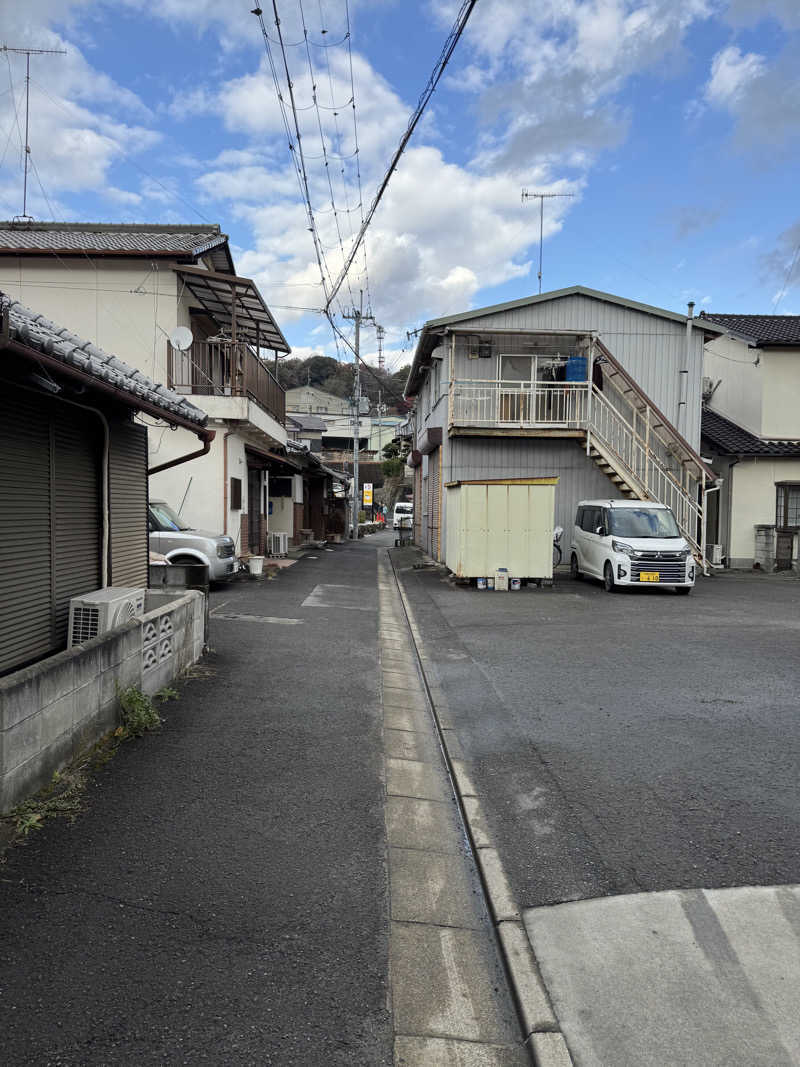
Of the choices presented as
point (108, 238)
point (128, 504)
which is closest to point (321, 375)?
point (108, 238)

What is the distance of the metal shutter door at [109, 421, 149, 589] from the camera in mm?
7059

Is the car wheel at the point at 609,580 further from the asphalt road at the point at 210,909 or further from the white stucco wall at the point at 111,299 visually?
the white stucco wall at the point at 111,299

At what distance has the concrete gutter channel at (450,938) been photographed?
96.4 inches

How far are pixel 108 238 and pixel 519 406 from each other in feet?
35.7

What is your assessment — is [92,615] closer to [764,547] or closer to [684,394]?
[684,394]

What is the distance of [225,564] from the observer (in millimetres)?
13875

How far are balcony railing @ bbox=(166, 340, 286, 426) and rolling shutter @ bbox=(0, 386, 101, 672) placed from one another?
10088 mm

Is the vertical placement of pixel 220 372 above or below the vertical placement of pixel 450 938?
above

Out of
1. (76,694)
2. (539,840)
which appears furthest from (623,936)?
(76,694)

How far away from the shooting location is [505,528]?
595 inches

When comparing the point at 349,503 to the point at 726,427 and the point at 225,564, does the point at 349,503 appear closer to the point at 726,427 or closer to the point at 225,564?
the point at 726,427

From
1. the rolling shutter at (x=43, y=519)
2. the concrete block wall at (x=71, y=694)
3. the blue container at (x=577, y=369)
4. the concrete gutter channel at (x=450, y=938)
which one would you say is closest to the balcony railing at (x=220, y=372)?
the blue container at (x=577, y=369)

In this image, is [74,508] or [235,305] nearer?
[74,508]

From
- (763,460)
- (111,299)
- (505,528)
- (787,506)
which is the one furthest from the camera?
(787,506)
